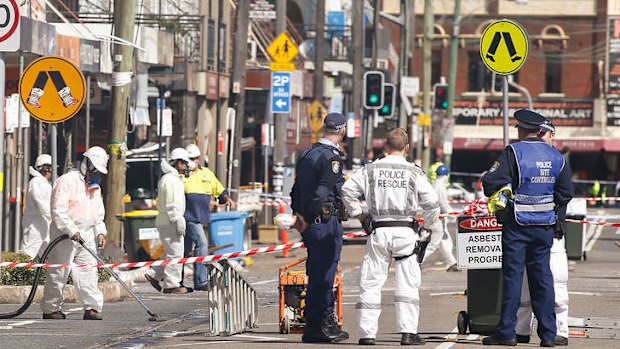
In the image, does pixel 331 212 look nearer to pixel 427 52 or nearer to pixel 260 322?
pixel 260 322

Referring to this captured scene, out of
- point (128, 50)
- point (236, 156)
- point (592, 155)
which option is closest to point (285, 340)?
point (128, 50)

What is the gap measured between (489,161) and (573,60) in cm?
600

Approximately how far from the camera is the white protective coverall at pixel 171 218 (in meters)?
19.7

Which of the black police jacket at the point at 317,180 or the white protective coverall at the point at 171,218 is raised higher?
the black police jacket at the point at 317,180

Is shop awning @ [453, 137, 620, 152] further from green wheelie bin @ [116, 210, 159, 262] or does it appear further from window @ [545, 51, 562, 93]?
green wheelie bin @ [116, 210, 159, 262]

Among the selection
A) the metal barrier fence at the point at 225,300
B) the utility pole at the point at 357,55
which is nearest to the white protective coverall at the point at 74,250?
the metal barrier fence at the point at 225,300

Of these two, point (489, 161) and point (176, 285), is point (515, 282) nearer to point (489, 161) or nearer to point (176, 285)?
point (176, 285)

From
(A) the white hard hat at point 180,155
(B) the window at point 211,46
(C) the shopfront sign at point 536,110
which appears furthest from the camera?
(C) the shopfront sign at point 536,110

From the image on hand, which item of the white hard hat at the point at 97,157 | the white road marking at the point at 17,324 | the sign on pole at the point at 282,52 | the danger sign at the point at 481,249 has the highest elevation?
the sign on pole at the point at 282,52

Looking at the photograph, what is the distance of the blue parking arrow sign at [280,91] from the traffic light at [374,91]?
5.41 meters

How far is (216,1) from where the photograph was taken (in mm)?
40281

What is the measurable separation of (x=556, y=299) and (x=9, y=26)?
6376 millimetres

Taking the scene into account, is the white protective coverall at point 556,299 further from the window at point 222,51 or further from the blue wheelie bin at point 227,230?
the window at point 222,51

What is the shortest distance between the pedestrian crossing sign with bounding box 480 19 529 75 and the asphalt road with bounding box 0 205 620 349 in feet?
8.84
